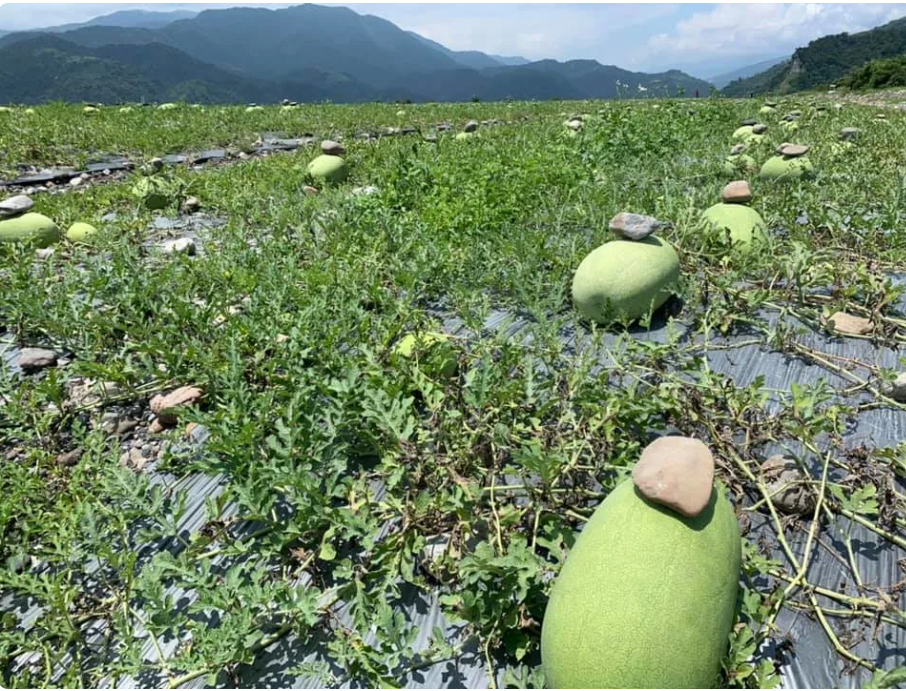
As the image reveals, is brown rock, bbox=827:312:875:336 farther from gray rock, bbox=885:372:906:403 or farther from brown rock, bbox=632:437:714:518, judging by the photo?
brown rock, bbox=632:437:714:518

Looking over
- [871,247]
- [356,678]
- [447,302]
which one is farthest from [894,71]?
[356,678]

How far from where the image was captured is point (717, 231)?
180 inches

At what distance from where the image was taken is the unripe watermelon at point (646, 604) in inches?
68.3

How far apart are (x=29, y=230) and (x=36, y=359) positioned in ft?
8.54

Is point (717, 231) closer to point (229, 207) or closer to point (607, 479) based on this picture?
point (607, 479)

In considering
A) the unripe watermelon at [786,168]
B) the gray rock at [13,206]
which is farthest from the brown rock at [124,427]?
the unripe watermelon at [786,168]

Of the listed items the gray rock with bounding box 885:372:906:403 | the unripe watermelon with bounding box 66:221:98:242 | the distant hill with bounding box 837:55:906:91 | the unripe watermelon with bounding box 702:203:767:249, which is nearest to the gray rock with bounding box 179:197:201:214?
the unripe watermelon with bounding box 66:221:98:242

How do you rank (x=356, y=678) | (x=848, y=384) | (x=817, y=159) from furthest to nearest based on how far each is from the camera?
(x=817, y=159) → (x=848, y=384) → (x=356, y=678)

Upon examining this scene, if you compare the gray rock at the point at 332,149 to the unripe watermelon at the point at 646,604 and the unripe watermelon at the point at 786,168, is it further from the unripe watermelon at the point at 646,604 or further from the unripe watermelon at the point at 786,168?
the unripe watermelon at the point at 646,604

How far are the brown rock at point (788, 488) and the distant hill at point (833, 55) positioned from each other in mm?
87777

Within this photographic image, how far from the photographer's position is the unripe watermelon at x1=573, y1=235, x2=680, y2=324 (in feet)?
12.4

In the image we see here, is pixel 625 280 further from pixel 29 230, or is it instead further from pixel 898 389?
pixel 29 230

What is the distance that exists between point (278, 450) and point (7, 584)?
43.5 inches

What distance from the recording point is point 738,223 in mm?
4711
